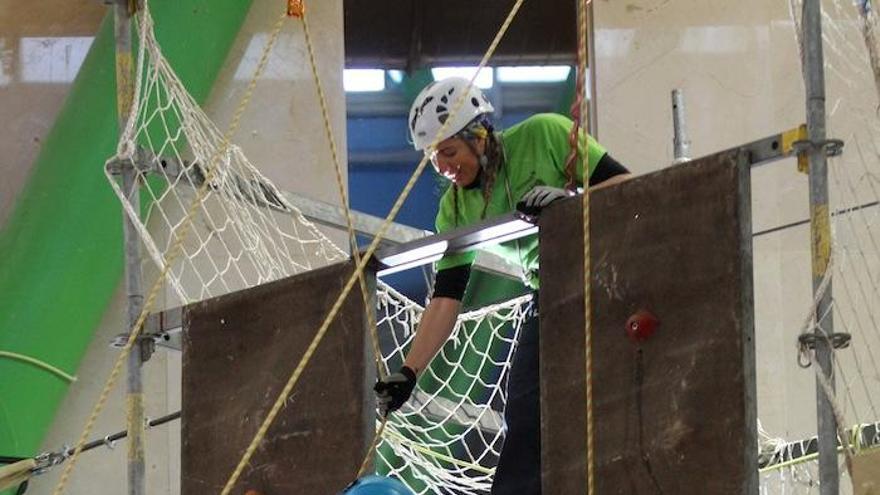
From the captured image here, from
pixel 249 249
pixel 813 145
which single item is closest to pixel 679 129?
pixel 249 249

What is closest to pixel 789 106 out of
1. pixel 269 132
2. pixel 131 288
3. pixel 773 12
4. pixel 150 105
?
pixel 773 12

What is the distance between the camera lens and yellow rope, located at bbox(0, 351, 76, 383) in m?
8.16

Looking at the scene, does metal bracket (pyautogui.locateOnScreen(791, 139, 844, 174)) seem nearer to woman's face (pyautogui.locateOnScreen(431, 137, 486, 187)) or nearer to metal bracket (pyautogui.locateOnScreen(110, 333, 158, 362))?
woman's face (pyautogui.locateOnScreen(431, 137, 486, 187))

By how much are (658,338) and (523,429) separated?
733 mm

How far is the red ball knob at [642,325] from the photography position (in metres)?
4.64

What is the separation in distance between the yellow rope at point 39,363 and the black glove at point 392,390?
3.15 meters

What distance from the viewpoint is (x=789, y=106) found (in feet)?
30.7

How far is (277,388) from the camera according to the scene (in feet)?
18.5

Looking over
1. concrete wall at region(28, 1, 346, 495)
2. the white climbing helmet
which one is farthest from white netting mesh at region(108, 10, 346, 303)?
the white climbing helmet

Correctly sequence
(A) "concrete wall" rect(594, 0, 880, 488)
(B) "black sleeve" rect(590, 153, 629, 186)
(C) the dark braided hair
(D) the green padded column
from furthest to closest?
(A) "concrete wall" rect(594, 0, 880, 488)
(D) the green padded column
(C) the dark braided hair
(B) "black sleeve" rect(590, 153, 629, 186)

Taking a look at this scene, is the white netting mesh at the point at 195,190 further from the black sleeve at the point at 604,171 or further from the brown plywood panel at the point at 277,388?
the black sleeve at the point at 604,171

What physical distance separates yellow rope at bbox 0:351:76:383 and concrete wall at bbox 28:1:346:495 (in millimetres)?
244

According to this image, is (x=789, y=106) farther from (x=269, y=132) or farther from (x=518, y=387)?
(x=518, y=387)

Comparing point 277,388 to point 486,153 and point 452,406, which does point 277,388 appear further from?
point 452,406
